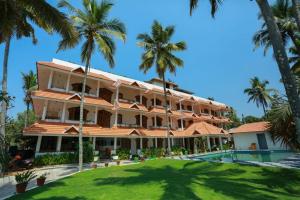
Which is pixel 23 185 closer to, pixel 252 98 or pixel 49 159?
pixel 49 159

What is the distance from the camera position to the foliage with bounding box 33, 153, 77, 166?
1925 centimetres

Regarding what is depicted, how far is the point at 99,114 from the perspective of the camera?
2772 centimetres

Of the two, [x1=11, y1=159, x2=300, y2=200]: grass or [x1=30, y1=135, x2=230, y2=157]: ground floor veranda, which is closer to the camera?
[x1=11, y1=159, x2=300, y2=200]: grass

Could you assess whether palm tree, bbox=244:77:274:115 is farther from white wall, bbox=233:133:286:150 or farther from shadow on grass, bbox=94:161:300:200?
shadow on grass, bbox=94:161:300:200

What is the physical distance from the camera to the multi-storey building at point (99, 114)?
849 inches

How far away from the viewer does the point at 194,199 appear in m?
8.33

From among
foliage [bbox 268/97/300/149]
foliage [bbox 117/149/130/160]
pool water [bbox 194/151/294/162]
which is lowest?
pool water [bbox 194/151/294/162]

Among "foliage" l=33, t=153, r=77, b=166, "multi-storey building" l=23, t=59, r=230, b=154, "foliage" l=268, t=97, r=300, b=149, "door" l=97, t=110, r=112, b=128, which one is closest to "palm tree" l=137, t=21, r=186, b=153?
"multi-storey building" l=23, t=59, r=230, b=154

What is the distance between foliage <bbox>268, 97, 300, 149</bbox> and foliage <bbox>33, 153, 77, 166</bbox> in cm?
1941

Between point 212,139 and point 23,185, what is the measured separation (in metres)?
40.1

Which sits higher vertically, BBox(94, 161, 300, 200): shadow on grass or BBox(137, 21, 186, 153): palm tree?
BBox(137, 21, 186, 153): palm tree

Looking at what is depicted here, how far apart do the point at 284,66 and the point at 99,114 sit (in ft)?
79.7

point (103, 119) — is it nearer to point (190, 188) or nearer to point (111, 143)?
point (111, 143)

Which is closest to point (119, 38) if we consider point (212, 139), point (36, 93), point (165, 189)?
point (36, 93)
